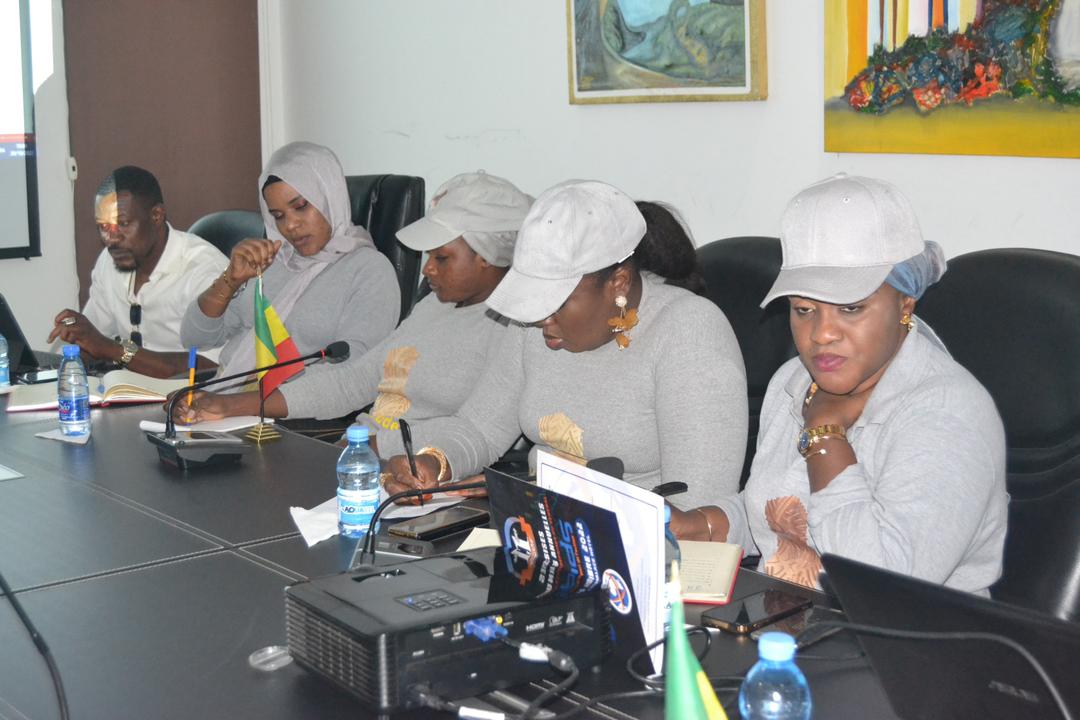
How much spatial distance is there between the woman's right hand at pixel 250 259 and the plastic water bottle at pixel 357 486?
4.81ft

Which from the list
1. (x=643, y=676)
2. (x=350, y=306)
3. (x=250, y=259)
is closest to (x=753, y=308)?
(x=643, y=676)

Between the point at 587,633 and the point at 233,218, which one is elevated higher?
the point at 233,218

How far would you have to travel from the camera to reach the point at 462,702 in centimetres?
124

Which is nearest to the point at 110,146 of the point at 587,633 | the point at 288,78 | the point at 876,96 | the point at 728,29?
the point at 288,78

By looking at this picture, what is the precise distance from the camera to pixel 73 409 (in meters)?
2.55

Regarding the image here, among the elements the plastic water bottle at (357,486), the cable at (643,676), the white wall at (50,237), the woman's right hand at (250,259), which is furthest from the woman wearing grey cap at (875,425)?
the white wall at (50,237)

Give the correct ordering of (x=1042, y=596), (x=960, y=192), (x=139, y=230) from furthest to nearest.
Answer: (x=139, y=230)
(x=960, y=192)
(x=1042, y=596)

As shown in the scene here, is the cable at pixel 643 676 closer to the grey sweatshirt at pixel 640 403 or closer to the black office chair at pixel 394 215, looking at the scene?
the grey sweatshirt at pixel 640 403

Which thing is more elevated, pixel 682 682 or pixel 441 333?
pixel 441 333

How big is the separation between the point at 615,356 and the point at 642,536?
0.96 metres

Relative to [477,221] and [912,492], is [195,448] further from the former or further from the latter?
[912,492]

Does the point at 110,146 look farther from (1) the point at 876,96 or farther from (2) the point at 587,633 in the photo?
(2) the point at 587,633

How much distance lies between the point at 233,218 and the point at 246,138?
100cm

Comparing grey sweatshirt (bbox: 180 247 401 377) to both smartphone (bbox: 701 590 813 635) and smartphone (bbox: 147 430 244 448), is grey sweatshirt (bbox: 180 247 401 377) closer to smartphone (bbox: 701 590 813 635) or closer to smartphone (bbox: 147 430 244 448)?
smartphone (bbox: 147 430 244 448)
